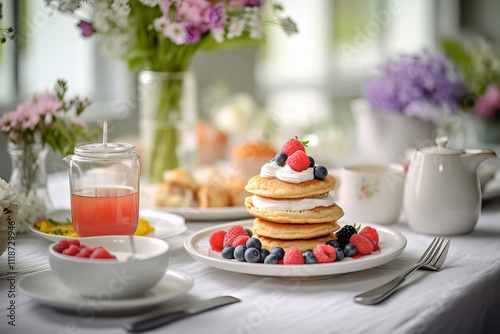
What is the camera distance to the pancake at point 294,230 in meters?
1.16

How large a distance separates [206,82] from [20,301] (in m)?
3.76

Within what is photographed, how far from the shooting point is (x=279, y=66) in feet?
23.1

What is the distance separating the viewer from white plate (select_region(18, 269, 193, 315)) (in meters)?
0.92

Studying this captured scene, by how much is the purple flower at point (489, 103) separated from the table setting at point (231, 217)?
0.68m

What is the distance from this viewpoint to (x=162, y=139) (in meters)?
1.93

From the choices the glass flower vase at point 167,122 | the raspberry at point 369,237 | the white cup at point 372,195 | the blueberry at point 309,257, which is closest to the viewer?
the blueberry at point 309,257

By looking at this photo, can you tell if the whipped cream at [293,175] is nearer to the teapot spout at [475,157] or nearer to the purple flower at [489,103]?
the teapot spout at [475,157]

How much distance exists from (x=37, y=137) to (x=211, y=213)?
484 mm

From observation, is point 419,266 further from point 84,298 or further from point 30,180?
point 30,180

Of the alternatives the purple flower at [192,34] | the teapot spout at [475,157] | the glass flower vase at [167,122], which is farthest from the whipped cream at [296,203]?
the glass flower vase at [167,122]

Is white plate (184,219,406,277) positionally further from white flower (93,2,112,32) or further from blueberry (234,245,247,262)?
white flower (93,2,112,32)

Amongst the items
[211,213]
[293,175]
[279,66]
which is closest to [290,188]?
[293,175]

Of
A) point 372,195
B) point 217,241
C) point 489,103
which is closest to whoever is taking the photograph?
point 217,241

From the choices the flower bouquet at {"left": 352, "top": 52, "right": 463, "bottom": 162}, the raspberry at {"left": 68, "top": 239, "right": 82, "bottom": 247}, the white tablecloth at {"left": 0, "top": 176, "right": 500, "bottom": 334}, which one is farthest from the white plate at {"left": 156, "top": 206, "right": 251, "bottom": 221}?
the flower bouquet at {"left": 352, "top": 52, "right": 463, "bottom": 162}
